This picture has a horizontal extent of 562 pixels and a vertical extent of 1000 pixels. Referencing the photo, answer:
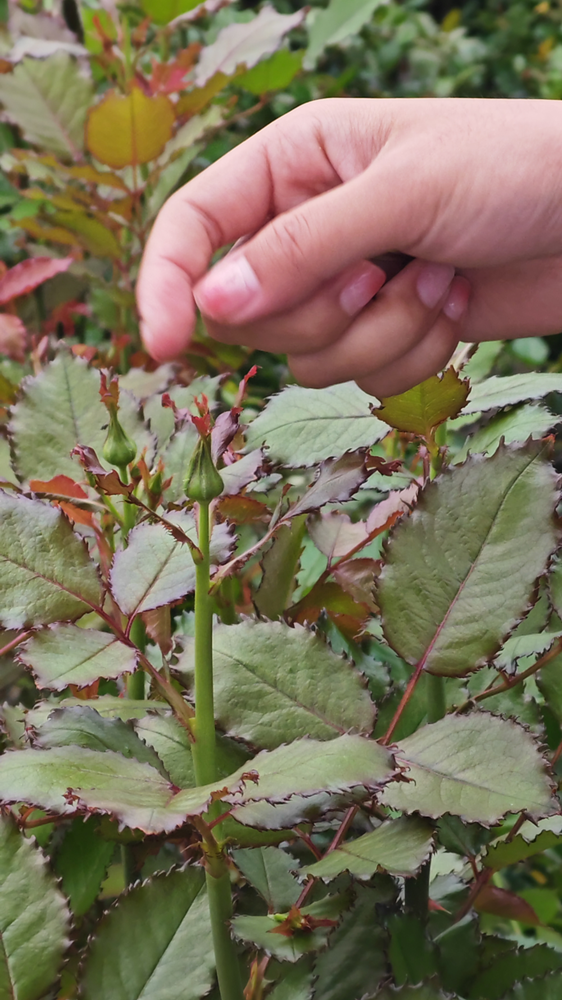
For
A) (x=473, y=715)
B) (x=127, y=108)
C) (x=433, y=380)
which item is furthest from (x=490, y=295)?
(x=127, y=108)

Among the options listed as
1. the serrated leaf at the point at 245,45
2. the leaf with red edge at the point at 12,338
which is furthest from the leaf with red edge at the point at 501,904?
the serrated leaf at the point at 245,45

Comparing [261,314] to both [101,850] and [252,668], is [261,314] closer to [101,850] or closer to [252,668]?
[252,668]

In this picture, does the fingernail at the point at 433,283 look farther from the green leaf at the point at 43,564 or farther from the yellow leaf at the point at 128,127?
the yellow leaf at the point at 128,127

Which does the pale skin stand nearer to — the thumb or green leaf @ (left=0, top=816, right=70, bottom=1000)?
the thumb

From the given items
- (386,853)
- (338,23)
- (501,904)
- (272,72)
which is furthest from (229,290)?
(338,23)

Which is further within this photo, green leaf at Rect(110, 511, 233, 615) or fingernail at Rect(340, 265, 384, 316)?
fingernail at Rect(340, 265, 384, 316)

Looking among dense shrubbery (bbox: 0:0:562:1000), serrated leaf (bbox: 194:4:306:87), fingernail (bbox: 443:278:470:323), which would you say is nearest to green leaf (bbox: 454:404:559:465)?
dense shrubbery (bbox: 0:0:562:1000)
